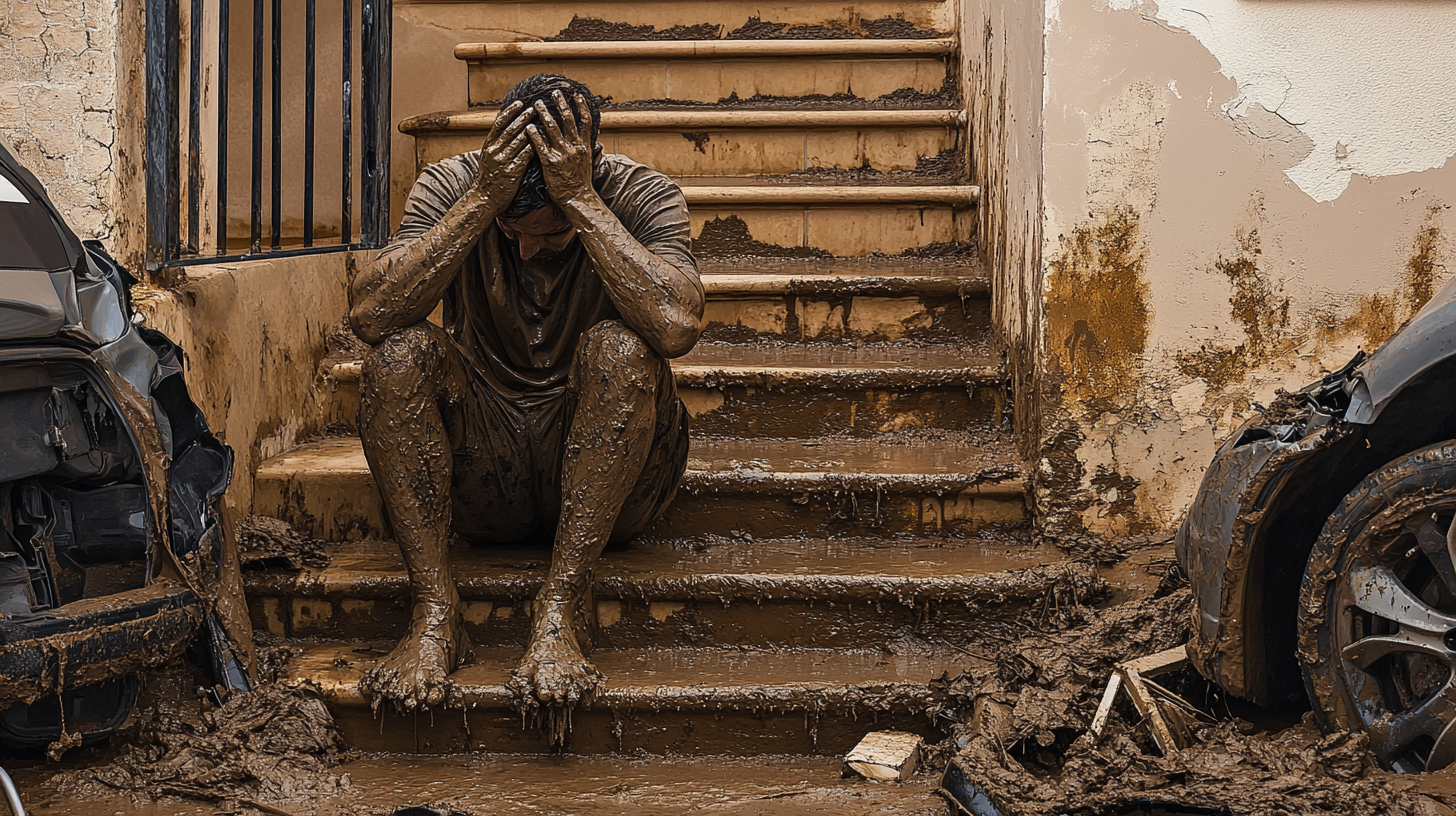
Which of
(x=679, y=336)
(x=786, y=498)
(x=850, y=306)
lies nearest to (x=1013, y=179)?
(x=850, y=306)

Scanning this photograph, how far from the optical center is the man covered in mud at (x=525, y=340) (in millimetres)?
2773

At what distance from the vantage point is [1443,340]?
1990 mm

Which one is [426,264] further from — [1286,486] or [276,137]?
[1286,486]

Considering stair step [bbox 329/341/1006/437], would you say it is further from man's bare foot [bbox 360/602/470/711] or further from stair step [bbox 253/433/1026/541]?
man's bare foot [bbox 360/602/470/711]

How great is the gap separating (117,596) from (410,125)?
2775 millimetres

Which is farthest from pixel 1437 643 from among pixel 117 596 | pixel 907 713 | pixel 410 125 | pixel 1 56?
pixel 410 125

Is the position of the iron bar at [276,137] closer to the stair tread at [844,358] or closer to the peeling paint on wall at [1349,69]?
the stair tread at [844,358]

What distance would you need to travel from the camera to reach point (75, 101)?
297cm

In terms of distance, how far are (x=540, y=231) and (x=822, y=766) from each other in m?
1.44

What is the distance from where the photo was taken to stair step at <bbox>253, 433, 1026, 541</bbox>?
3.37 m

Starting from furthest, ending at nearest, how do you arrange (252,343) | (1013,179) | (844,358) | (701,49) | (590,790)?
(701,49), (844,358), (1013,179), (252,343), (590,790)

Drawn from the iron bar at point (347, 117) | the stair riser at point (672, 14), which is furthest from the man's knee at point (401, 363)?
the stair riser at point (672, 14)

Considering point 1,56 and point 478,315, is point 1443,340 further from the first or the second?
point 1,56

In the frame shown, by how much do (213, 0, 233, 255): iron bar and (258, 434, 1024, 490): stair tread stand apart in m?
0.67
